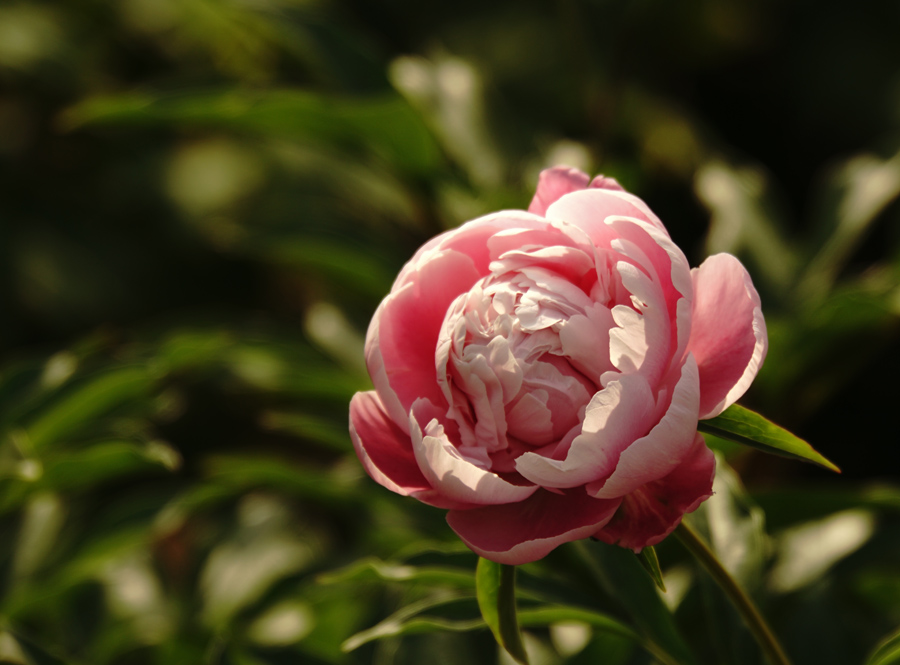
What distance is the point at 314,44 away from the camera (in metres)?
1.07

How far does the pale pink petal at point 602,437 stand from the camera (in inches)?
15.3

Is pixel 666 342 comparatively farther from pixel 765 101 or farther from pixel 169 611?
pixel 765 101

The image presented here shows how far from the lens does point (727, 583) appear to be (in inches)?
17.4

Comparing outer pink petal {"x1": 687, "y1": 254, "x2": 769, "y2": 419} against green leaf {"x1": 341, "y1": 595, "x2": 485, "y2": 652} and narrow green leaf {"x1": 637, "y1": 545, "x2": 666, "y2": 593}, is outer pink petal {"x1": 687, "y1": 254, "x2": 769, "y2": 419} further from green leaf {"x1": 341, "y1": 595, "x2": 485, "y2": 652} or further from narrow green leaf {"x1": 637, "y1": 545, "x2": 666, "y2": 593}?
green leaf {"x1": 341, "y1": 595, "x2": 485, "y2": 652}

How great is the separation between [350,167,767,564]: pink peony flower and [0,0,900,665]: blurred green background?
0.43 feet

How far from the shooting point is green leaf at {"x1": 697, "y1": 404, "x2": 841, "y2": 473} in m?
0.40

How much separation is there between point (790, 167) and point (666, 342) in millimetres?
1583

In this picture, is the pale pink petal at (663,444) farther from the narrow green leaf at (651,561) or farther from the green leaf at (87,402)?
the green leaf at (87,402)

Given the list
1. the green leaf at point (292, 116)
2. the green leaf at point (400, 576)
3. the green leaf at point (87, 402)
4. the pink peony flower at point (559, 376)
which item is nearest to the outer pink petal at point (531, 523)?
the pink peony flower at point (559, 376)

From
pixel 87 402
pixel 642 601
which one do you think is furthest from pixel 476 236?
pixel 87 402

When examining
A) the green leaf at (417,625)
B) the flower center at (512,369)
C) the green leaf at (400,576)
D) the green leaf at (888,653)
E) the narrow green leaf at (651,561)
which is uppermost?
the flower center at (512,369)

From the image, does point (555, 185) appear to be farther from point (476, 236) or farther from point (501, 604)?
point (501, 604)

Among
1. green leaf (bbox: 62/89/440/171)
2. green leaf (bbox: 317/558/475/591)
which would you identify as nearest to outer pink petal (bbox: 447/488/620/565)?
green leaf (bbox: 317/558/475/591)

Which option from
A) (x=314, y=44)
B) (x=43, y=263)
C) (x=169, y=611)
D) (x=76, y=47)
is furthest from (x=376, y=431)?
(x=76, y=47)
